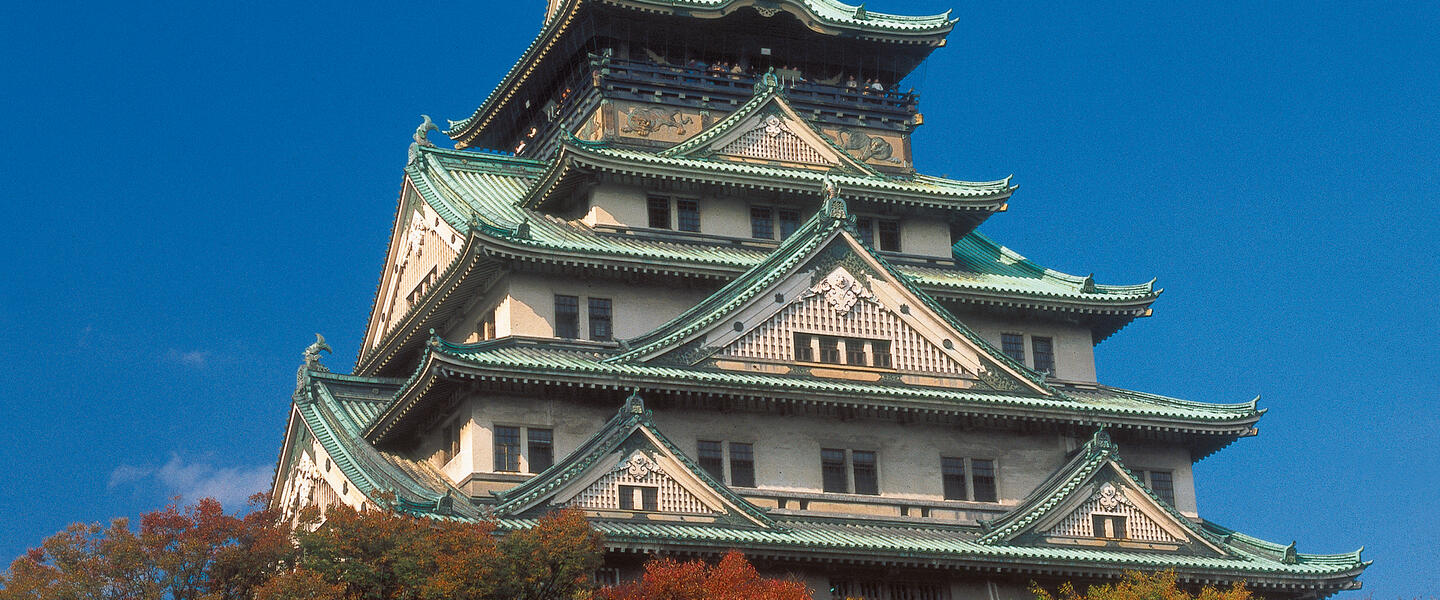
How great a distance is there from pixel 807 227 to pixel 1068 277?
8919mm

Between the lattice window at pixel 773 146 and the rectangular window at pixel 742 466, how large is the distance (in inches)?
366

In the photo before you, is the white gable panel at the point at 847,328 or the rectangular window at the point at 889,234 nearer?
the white gable panel at the point at 847,328

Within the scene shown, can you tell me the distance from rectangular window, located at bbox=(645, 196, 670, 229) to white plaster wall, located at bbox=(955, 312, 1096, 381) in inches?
292

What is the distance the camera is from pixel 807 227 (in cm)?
4456

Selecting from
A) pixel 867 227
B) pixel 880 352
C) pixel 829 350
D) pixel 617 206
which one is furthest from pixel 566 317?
pixel 867 227

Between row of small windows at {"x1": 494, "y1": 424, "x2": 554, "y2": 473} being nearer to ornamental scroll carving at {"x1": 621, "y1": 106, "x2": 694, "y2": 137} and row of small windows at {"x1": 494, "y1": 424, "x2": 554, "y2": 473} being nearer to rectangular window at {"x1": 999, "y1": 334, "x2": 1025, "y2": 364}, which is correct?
ornamental scroll carving at {"x1": 621, "y1": 106, "x2": 694, "y2": 137}

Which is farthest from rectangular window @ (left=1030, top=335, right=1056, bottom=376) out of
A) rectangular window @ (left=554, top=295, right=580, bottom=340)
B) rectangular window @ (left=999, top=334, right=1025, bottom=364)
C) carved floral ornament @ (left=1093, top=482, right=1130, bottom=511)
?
rectangular window @ (left=554, top=295, right=580, bottom=340)

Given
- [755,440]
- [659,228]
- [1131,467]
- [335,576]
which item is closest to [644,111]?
[659,228]

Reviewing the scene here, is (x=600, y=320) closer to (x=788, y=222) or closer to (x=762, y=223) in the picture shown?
(x=762, y=223)

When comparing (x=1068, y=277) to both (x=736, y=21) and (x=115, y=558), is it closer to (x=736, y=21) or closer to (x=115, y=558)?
(x=736, y=21)

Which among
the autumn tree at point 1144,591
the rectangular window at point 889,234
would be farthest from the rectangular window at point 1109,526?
the rectangular window at point 889,234

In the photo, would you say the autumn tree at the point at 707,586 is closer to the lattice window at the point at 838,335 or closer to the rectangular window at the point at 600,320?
the lattice window at the point at 838,335

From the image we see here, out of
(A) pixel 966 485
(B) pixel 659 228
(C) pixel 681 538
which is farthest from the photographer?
(B) pixel 659 228

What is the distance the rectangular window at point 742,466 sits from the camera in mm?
42969
